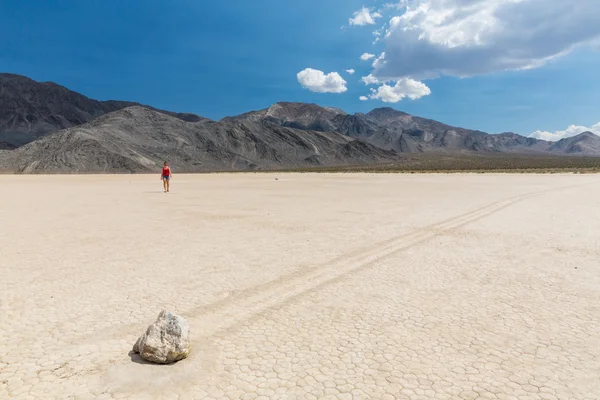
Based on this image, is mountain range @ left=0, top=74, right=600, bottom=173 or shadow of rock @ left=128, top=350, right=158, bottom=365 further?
mountain range @ left=0, top=74, right=600, bottom=173

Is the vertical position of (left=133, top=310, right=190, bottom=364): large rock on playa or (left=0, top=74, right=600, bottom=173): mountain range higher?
(left=0, top=74, right=600, bottom=173): mountain range

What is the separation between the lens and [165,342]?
4.29m

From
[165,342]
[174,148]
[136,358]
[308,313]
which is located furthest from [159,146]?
[165,342]

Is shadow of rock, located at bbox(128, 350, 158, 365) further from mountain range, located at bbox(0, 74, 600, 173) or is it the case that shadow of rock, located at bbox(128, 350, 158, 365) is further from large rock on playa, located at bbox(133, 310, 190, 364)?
mountain range, located at bbox(0, 74, 600, 173)

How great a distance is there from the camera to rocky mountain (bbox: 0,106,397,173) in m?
98.6

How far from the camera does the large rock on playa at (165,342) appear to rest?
14.0 ft

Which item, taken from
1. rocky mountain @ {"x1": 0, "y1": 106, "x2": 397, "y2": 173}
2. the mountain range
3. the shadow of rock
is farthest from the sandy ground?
the mountain range

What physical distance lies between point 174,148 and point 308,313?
12346 centimetres

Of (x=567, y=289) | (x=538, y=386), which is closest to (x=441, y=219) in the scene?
(x=567, y=289)

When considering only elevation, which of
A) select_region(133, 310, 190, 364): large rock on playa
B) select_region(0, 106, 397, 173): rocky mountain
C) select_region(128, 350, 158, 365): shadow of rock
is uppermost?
select_region(0, 106, 397, 173): rocky mountain

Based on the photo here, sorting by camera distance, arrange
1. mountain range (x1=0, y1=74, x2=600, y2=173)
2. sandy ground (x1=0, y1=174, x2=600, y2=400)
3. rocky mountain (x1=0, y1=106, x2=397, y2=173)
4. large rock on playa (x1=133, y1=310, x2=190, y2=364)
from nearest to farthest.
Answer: sandy ground (x1=0, y1=174, x2=600, y2=400)
large rock on playa (x1=133, y1=310, x2=190, y2=364)
rocky mountain (x1=0, y1=106, x2=397, y2=173)
mountain range (x1=0, y1=74, x2=600, y2=173)

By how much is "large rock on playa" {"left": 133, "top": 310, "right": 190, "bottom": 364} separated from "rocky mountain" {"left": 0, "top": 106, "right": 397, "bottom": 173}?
3905 inches

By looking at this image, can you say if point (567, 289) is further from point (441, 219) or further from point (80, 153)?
point (80, 153)

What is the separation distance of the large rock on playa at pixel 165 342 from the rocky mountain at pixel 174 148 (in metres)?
99.2
